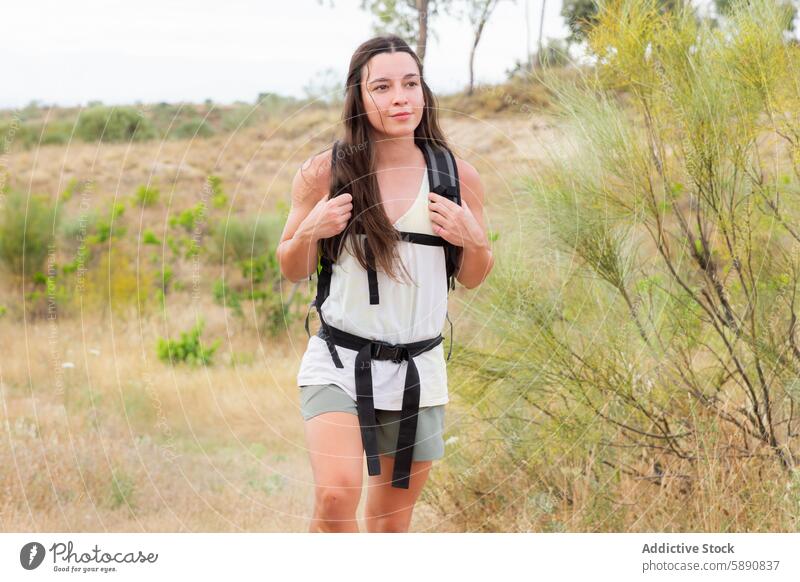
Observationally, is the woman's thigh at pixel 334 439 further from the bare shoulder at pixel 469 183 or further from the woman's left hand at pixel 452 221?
the bare shoulder at pixel 469 183

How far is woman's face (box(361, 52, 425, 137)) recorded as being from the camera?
243 centimetres

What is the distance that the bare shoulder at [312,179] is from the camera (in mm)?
2477

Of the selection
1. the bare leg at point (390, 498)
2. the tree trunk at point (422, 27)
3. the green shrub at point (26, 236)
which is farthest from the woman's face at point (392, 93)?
the green shrub at point (26, 236)

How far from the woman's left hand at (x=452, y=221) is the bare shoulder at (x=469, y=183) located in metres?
0.16

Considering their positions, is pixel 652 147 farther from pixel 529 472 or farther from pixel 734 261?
pixel 529 472

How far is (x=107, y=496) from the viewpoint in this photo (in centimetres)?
446

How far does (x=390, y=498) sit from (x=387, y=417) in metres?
0.26

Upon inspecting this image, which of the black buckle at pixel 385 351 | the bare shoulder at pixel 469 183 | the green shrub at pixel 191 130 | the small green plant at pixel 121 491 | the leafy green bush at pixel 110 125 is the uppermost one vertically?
the leafy green bush at pixel 110 125

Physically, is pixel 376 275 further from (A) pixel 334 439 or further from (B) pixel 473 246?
(A) pixel 334 439

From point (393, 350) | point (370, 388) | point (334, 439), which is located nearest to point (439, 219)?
point (393, 350)

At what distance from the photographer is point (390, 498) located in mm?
2518
